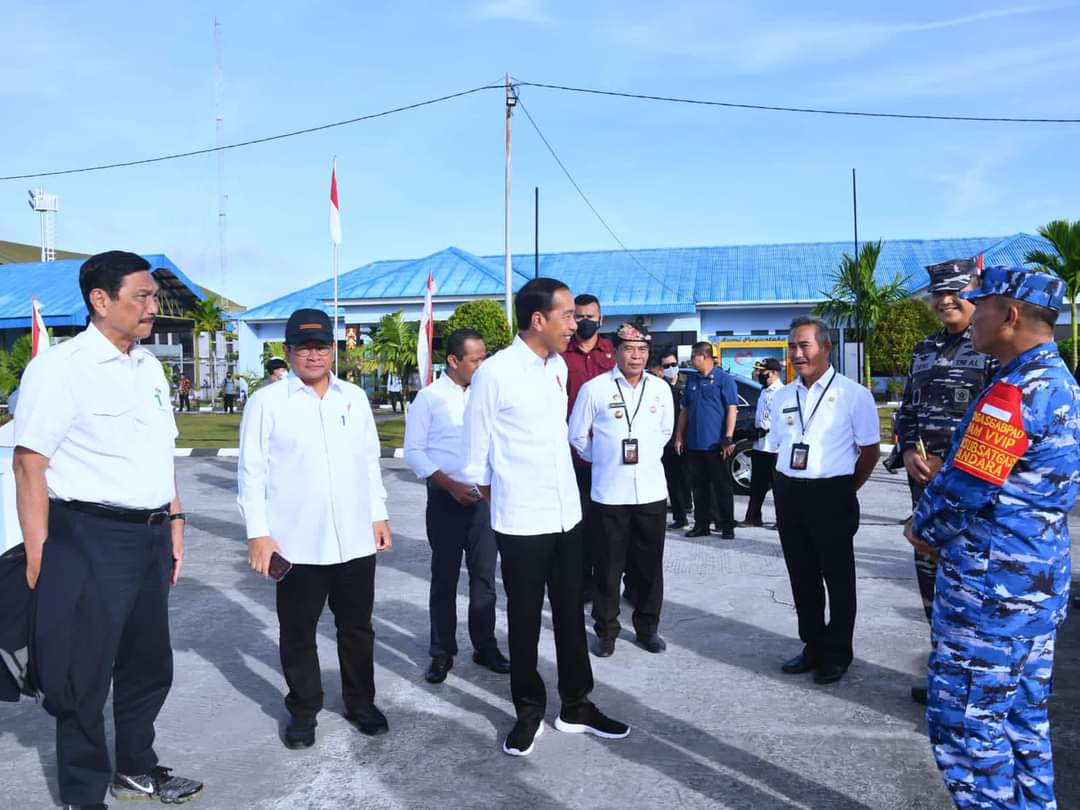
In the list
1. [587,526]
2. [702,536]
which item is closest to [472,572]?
[587,526]

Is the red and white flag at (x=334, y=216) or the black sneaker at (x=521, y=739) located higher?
the red and white flag at (x=334, y=216)

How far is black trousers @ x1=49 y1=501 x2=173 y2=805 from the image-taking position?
132 inches

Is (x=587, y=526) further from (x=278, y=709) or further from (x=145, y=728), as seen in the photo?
(x=145, y=728)

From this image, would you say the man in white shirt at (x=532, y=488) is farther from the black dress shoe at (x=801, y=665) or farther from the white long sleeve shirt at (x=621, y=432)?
the white long sleeve shirt at (x=621, y=432)

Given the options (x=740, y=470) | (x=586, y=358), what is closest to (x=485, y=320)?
(x=740, y=470)

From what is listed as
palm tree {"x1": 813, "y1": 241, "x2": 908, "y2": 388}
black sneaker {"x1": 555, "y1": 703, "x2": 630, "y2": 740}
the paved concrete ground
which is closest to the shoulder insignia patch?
the paved concrete ground

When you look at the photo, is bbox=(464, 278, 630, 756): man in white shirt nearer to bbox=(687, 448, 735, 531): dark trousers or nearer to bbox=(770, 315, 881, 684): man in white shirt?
bbox=(770, 315, 881, 684): man in white shirt

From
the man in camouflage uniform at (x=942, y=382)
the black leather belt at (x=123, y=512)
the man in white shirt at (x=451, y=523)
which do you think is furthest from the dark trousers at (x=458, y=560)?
the man in camouflage uniform at (x=942, y=382)

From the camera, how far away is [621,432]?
5.66m

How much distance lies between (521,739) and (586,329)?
317cm

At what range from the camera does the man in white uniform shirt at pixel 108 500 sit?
327 cm

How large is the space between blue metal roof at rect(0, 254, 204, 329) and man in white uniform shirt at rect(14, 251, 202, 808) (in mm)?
36065

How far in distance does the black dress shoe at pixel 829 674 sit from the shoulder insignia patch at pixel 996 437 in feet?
7.82

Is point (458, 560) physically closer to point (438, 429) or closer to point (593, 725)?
point (438, 429)
